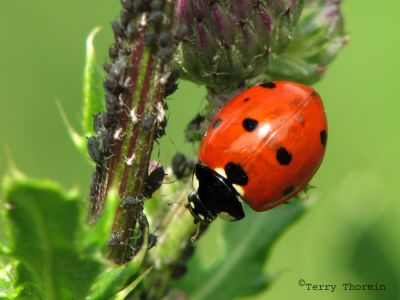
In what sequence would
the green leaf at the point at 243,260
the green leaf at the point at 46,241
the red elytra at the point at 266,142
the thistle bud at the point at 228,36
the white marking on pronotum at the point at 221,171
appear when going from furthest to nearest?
the green leaf at the point at 243,260
the white marking on pronotum at the point at 221,171
the red elytra at the point at 266,142
the thistle bud at the point at 228,36
the green leaf at the point at 46,241

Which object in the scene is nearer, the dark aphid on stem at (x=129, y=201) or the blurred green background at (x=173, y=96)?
the dark aphid on stem at (x=129, y=201)

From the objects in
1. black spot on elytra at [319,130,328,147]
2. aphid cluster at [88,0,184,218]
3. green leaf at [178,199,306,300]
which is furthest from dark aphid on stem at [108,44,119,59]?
green leaf at [178,199,306,300]

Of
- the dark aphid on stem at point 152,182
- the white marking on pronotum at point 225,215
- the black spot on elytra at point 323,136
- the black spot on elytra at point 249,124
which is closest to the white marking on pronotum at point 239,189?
the white marking on pronotum at point 225,215

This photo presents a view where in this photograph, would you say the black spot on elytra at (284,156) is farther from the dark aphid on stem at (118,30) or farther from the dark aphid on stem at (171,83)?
the dark aphid on stem at (118,30)

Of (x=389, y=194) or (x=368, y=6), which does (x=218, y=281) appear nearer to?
(x=389, y=194)

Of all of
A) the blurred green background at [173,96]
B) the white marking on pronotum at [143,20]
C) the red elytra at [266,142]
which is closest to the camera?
the white marking on pronotum at [143,20]

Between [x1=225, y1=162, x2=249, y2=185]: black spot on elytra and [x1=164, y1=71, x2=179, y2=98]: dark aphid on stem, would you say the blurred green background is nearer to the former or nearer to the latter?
[x1=225, y1=162, x2=249, y2=185]: black spot on elytra
